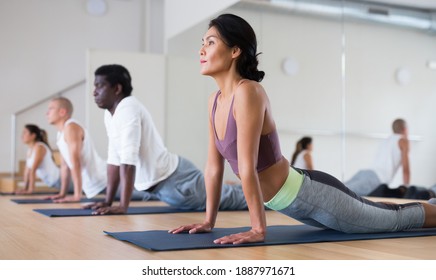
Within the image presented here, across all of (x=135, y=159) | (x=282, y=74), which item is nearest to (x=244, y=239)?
(x=135, y=159)

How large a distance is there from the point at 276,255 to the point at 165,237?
52 cm

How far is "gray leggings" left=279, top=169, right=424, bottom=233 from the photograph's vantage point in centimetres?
236

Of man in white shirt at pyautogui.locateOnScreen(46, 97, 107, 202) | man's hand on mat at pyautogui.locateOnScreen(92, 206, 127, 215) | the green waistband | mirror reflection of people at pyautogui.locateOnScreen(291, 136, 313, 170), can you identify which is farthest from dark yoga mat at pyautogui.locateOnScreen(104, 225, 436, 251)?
mirror reflection of people at pyautogui.locateOnScreen(291, 136, 313, 170)

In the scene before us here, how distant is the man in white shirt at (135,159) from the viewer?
349 cm

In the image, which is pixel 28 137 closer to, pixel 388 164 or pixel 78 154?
pixel 78 154

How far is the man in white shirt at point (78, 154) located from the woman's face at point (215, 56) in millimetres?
2560

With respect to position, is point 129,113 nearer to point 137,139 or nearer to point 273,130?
point 137,139

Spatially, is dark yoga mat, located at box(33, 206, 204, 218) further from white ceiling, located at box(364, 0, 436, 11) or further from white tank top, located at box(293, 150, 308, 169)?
white ceiling, located at box(364, 0, 436, 11)

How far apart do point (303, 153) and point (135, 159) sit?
214cm

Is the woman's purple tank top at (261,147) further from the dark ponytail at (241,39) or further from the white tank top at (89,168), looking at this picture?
the white tank top at (89,168)

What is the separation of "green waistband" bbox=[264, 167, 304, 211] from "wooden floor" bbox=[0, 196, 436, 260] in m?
0.19

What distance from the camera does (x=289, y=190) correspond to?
231 cm

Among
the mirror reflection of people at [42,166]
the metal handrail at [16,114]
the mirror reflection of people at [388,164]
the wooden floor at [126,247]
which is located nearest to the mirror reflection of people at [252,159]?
the wooden floor at [126,247]
